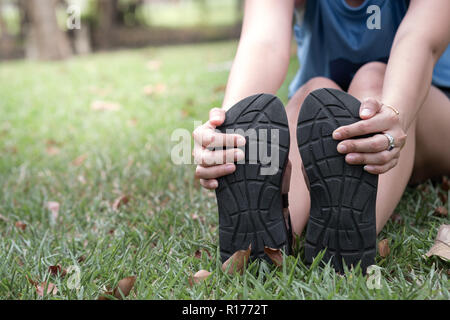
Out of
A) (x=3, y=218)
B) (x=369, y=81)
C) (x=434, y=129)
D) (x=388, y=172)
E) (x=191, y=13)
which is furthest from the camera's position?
(x=191, y=13)

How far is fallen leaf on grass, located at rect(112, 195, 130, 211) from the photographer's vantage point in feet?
5.64

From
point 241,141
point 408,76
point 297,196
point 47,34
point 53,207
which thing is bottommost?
point 53,207

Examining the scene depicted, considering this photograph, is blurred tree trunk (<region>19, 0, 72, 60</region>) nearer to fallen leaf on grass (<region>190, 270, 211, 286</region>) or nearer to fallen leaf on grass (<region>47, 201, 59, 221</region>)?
fallen leaf on grass (<region>47, 201, 59, 221</region>)

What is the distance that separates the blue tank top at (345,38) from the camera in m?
1.52

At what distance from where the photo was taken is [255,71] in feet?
4.42

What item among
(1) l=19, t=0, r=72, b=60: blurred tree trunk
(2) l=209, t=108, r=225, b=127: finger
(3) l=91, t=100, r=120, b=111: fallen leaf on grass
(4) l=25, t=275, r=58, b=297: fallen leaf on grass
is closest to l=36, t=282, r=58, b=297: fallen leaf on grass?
(4) l=25, t=275, r=58, b=297: fallen leaf on grass

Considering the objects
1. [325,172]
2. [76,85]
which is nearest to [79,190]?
[325,172]

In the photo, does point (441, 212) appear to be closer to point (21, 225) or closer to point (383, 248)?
point (383, 248)

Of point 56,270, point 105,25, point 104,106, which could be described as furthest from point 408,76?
point 105,25

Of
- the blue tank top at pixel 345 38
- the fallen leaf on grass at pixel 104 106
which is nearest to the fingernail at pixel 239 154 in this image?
the blue tank top at pixel 345 38

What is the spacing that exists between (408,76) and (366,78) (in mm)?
233

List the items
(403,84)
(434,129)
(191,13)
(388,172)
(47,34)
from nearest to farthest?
(403,84) → (388,172) → (434,129) → (47,34) → (191,13)

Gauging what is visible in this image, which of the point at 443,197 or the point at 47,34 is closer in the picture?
the point at 443,197

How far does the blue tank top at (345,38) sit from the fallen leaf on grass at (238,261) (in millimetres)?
814
